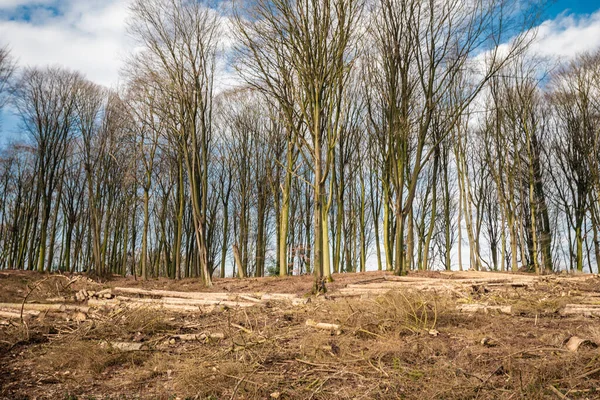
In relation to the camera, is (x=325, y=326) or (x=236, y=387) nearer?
(x=236, y=387)

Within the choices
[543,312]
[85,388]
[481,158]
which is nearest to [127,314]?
[85,388]

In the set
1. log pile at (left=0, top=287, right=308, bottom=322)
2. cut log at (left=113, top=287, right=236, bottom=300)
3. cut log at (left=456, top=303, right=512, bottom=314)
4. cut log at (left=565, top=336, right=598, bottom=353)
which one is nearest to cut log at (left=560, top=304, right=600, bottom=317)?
cut log at (left=456, top=303, right=512, bottom=314)

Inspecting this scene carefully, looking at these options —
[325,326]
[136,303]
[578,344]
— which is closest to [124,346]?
[325,326]

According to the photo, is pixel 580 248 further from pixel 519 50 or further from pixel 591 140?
pixel 519 50

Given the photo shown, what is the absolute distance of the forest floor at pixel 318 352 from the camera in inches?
145

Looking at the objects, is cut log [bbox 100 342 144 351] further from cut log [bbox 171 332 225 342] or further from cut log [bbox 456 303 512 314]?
cut log [bbox 456 303 512 314]

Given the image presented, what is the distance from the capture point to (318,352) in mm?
4586

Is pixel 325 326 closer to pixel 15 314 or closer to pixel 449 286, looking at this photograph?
pixel 449 286

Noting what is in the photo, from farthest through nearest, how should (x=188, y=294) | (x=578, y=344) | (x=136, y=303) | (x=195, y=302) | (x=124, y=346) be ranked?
(x=188, y=294) → (x=195, y=302) → (x=136, y=303) → (x=124, y=346) → (x=578, y=344)

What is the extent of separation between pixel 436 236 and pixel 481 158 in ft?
26.3

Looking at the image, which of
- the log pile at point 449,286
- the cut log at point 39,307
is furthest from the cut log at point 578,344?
the cut log at point 39,307

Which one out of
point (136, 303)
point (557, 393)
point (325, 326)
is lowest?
point (557, 393)

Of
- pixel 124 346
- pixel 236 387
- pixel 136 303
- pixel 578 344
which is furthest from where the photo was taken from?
pixel 136 303

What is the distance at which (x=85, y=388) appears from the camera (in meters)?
4.20
